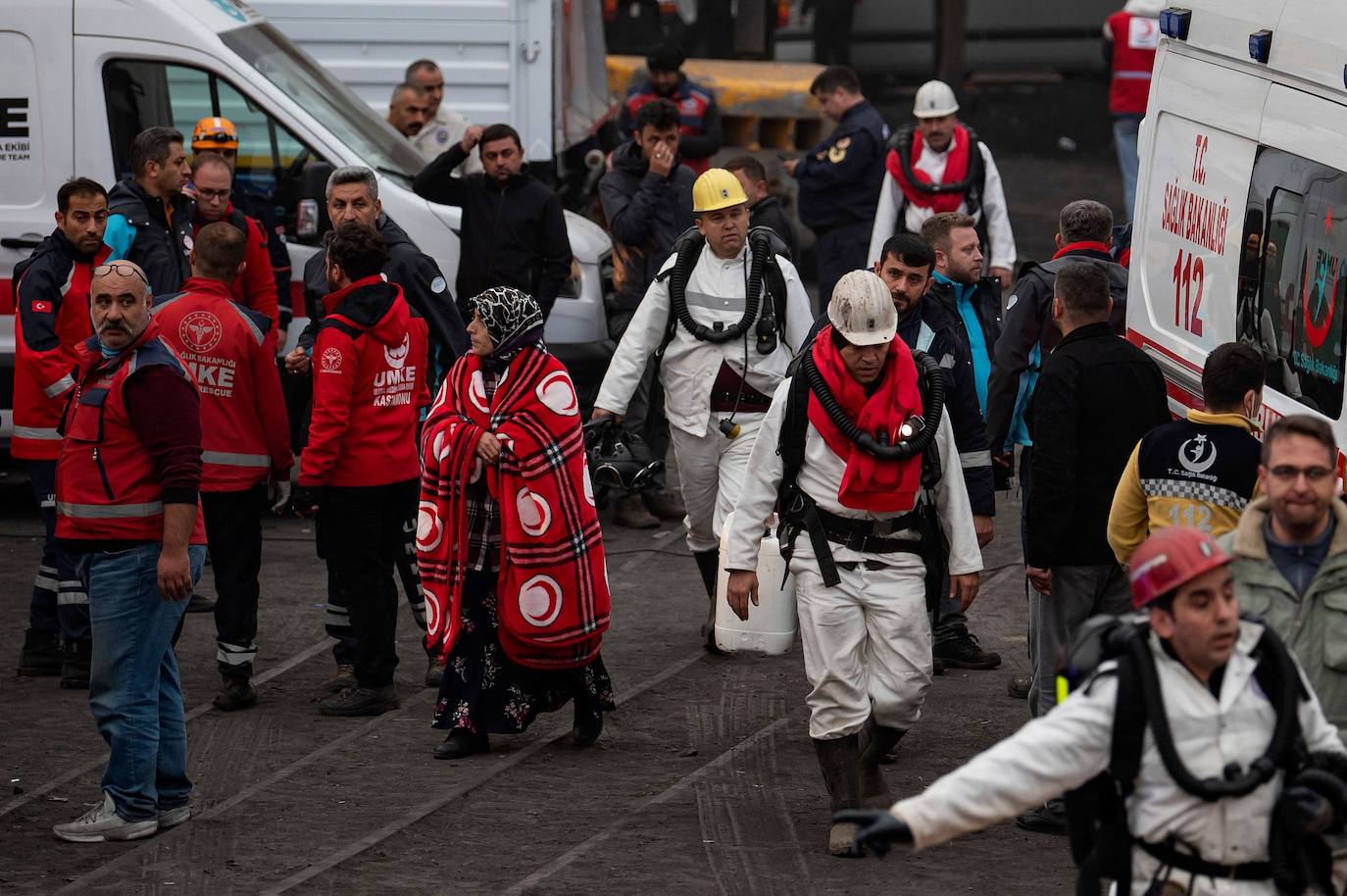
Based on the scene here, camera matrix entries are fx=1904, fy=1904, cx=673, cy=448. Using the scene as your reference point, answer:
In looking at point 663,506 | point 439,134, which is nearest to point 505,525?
point 663,506

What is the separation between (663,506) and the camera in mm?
10258

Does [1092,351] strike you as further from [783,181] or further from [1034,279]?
[783,181]

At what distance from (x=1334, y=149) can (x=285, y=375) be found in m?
5.57

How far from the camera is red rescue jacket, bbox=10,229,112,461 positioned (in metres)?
7.50

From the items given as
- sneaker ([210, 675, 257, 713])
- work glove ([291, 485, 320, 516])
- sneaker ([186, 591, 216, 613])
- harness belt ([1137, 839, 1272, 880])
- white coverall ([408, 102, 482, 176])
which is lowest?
sneaker ([186, 591, 216, 613])

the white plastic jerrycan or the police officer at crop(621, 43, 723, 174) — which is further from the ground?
the police officer at crop(621, 43, 723, 174)

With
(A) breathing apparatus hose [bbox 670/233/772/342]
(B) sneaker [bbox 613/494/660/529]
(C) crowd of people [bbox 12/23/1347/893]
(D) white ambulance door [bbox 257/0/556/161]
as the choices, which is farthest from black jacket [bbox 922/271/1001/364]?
(D) white ambulance door [bbox 257/0/556/161]

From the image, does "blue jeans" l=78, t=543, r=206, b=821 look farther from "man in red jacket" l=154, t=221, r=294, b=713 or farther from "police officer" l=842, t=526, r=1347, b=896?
"police officer" l=842, t=526, r=1347, b=896

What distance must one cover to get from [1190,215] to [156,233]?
14.8 ft

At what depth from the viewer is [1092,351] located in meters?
6.04

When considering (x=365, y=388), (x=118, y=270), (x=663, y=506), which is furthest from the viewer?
A: (x=663, y=506)

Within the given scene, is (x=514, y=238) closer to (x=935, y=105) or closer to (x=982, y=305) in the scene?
(x=935, y=105)

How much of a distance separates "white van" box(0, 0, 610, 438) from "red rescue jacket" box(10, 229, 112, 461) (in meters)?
1.98

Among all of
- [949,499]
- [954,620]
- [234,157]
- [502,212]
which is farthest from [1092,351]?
[234,157]
